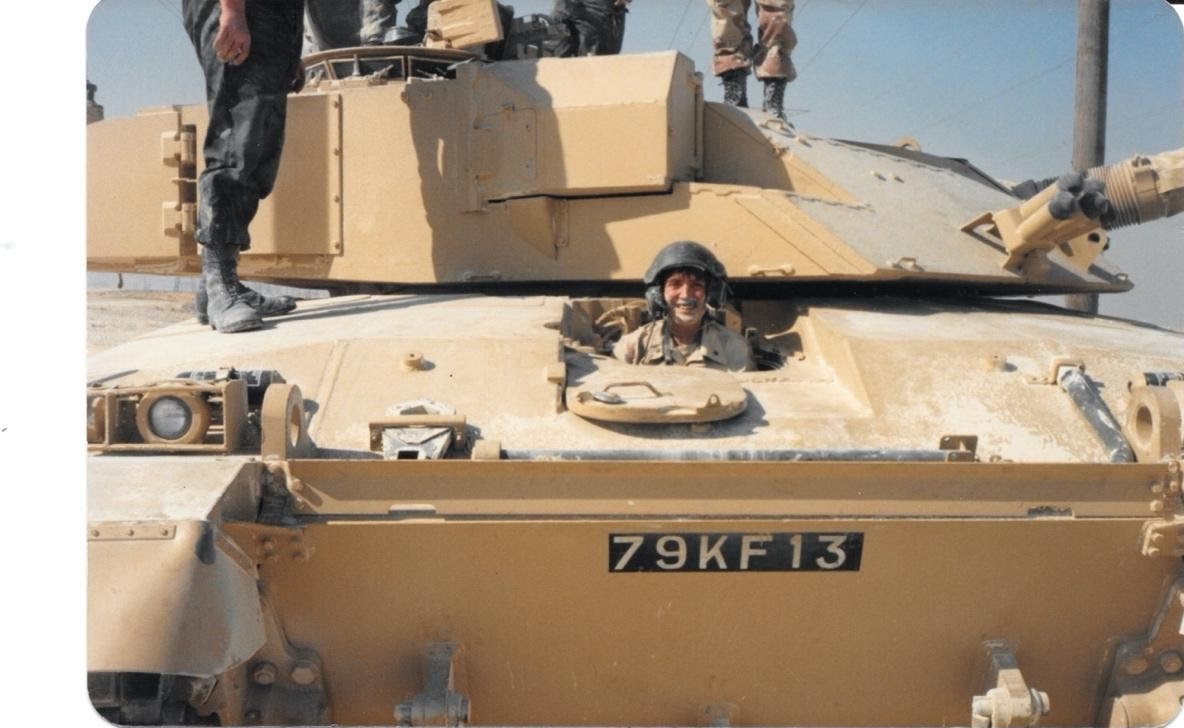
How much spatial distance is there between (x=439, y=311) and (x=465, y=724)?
2.16 meters

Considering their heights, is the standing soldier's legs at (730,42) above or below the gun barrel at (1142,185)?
above

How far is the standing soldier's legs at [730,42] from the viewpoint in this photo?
983 cm

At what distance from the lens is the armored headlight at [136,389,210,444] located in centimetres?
451

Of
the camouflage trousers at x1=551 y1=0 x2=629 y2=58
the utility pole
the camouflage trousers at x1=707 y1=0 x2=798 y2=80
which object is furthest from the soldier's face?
the utility pole

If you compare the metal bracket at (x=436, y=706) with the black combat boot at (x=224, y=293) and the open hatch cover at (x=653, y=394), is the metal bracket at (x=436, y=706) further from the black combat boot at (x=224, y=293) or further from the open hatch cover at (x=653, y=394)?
the black combat boot at (x=224, y=293)

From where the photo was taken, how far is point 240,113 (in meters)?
6.11

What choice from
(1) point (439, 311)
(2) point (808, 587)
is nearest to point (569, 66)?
(1) point (439, 311)

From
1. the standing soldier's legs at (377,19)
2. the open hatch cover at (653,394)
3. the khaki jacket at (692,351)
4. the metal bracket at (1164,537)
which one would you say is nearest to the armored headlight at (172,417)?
the open hatch cover at (653,394)

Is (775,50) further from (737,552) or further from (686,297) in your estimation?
(737,552)

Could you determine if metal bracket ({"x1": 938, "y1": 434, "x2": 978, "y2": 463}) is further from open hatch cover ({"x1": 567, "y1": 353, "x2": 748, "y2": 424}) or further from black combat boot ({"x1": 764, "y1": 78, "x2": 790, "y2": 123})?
black combat boot ({"x1": 764, "y1": 78, "x2": 790, "y2": 123})

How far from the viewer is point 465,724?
439cm

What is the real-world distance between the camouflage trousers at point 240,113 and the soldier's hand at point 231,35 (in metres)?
0.11

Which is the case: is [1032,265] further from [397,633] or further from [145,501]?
[145,501]

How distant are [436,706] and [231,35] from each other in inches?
125
